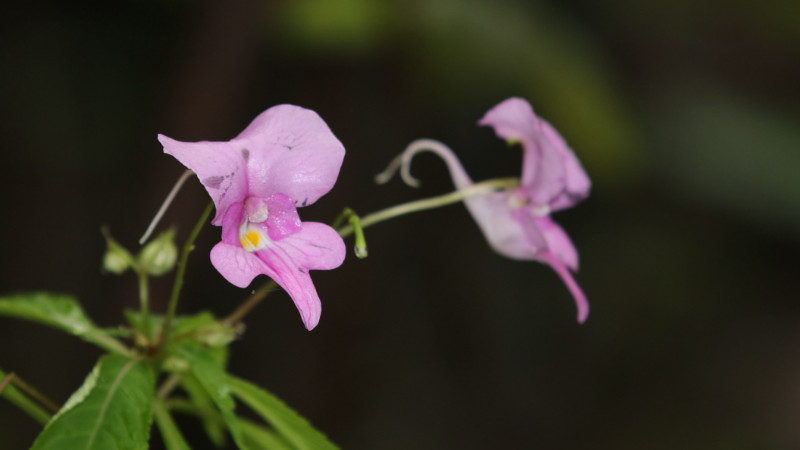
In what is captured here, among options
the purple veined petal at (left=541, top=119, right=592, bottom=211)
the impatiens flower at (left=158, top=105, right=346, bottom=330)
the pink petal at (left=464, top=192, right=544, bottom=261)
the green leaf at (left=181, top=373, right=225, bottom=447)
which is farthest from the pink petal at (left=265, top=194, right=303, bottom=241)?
the purple veined petal at (left=541, top=119, right=592, bottom=211)

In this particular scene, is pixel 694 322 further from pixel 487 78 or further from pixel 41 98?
pixel 41 98

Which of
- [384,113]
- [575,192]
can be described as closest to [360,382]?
[384,113]

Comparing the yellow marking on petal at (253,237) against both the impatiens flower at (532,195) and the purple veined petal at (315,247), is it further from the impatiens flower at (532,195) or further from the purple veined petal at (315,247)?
the impatiens flower at (532,195)

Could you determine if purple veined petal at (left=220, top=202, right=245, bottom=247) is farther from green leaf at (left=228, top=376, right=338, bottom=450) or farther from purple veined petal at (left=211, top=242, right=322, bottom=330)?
green leaf at (left=228, top=376, right=338, bottom=450)

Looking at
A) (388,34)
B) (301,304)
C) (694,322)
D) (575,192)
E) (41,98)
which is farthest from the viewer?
(694,322)

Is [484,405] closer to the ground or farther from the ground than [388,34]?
closer to the ground
